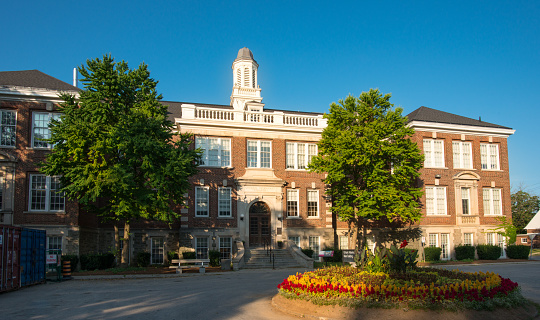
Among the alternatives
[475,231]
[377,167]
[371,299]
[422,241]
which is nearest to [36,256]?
[371,299]

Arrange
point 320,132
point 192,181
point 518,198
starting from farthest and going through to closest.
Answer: point 518,198
point 320,132
point 192,181

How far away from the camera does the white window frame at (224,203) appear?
3453 cm

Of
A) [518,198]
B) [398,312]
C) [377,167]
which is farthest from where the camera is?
[518,198]

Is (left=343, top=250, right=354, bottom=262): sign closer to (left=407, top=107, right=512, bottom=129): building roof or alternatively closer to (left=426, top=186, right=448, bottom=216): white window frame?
(left=426, top=186, right=448, bottom=216): white window frame

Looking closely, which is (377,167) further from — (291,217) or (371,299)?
(371,299)

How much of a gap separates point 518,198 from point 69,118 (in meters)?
64.2

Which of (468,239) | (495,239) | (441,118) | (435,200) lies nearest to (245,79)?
(441,118)

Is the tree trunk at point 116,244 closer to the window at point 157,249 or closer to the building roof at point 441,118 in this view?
the window at point 157,249

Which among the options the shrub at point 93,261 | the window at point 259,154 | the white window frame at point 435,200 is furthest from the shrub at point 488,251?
the shrub at point 93,261

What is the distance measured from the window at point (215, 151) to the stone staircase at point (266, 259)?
6874 mm

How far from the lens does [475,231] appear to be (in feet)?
126

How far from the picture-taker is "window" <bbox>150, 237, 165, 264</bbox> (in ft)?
109

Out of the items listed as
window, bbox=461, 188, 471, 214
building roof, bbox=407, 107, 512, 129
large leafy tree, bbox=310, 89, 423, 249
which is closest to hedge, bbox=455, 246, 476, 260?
window, bbox=461, 188, 471, 214

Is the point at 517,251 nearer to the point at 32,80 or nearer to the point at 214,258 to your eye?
the point at 214,258
